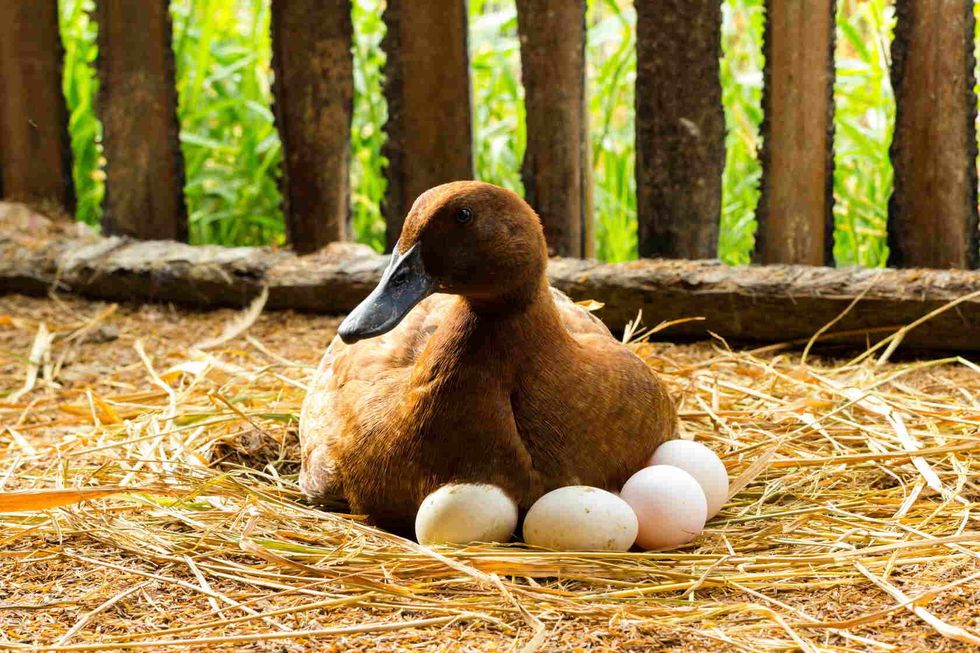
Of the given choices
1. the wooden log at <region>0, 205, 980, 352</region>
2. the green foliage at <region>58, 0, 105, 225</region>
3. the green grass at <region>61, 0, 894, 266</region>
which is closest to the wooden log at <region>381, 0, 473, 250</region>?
the wooden log at <region>0, 205, 980, 352</region>

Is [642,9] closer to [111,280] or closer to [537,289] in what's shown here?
[537,289]

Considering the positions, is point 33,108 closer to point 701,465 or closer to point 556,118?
point 556,118

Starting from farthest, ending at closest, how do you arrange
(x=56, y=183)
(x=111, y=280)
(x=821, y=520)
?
(x=56, y=183)
(x=111, y=280)
(x=821, y=520)

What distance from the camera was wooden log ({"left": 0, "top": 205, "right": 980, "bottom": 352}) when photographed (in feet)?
12.1

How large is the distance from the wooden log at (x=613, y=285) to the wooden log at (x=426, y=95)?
36 cm

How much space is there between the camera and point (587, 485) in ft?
8.16

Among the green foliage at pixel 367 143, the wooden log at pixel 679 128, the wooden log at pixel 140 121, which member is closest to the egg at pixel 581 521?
the wooden log at pixel 679 128

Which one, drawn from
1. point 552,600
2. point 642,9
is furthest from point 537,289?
point 642,9

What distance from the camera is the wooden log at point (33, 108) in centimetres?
472

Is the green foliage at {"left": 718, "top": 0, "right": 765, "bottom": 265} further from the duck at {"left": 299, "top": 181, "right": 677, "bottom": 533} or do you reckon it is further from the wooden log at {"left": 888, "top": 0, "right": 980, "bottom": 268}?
the duck at {"left": 299, "top": 181, "right": 677, "bottom": 533}

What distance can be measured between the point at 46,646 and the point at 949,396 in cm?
242

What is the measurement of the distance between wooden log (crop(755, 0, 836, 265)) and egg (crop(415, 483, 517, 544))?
1.92 meters

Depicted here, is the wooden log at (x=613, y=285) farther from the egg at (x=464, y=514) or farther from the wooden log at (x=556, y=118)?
the egg at (x=464, y=514)

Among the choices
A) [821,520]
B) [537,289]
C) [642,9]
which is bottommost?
[821,520]
